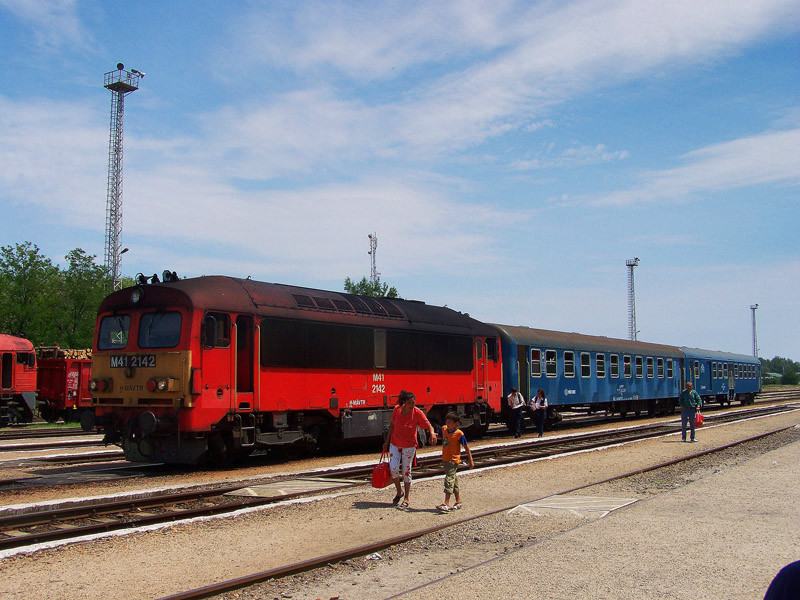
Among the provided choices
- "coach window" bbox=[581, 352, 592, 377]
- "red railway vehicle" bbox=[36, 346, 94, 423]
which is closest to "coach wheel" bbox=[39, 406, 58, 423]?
"red railway vehicle" bbox=[36, 346, 94, 423]

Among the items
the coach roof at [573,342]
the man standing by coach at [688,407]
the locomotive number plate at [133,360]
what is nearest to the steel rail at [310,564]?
the locomotive number plate at [133,360]

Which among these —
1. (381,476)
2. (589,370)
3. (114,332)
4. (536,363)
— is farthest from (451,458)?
(589,370)

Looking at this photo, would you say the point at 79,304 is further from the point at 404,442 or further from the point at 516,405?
the point at 404,442

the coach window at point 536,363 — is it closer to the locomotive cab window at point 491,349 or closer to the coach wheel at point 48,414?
the locomotive cab window at point 491,349

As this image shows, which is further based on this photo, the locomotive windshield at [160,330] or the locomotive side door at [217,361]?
the locomotive windshield at [160,330]

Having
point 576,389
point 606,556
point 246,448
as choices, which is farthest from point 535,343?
point 606,556

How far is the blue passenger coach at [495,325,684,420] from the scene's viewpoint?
1001 inches

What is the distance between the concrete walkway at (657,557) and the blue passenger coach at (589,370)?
564 inches

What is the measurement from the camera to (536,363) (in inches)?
1020

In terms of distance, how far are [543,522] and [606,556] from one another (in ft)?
6.75

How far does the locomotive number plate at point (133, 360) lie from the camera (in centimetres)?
1438

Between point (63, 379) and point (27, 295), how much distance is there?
12939 millimetres

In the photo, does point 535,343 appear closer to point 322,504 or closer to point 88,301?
point 322,504

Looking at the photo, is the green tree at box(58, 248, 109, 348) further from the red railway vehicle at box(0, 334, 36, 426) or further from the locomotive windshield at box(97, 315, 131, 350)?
Result: the locomotive windshield at box(97, 315, 131, 350)
